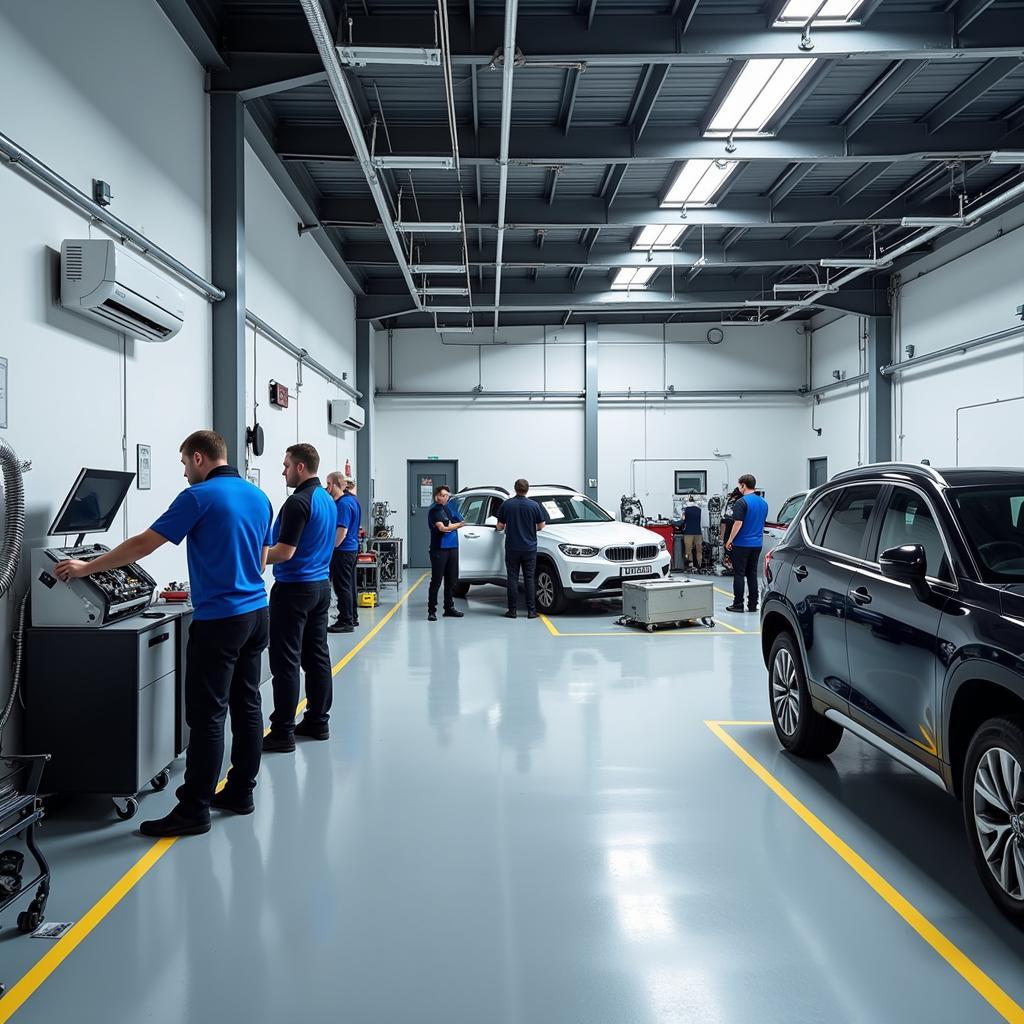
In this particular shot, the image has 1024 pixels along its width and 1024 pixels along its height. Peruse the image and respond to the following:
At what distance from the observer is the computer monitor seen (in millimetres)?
3941

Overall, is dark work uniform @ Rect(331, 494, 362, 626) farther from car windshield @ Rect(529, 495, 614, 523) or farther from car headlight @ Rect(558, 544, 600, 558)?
car windshield @ Rect(529, 495, 614, 523)

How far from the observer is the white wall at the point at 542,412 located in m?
17.4

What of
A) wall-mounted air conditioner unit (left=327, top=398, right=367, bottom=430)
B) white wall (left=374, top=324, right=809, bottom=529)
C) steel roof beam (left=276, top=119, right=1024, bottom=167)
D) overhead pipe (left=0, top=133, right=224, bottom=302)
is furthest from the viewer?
white wall (left=374, top=324, right=809, bottom=529)

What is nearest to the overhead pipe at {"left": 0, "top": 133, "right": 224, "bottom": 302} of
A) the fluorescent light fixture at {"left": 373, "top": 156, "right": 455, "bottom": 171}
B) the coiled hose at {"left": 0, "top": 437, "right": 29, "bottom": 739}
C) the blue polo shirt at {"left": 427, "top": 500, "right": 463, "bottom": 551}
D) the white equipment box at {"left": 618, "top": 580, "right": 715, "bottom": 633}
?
the coiled hose at {"left": 0, "top": 437, "right": 29, "bottom": 739}

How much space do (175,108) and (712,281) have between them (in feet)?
36.0

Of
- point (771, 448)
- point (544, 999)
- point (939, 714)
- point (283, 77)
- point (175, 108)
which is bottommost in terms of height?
point (544, 999)

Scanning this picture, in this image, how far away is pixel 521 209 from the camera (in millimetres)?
11156

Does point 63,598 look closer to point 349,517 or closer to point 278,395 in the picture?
point 349,517

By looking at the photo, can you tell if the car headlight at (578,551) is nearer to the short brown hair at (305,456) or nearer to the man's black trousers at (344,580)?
the man's black trousers at (344,580)

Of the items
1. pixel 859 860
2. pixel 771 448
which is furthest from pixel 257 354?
pixel 771 448

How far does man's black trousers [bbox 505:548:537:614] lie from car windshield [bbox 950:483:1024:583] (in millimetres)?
6786

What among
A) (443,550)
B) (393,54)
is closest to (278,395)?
(443,550)

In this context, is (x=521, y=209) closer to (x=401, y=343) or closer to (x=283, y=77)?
(x=283, y=77)

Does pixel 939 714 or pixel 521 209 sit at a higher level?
pixel 521 209
